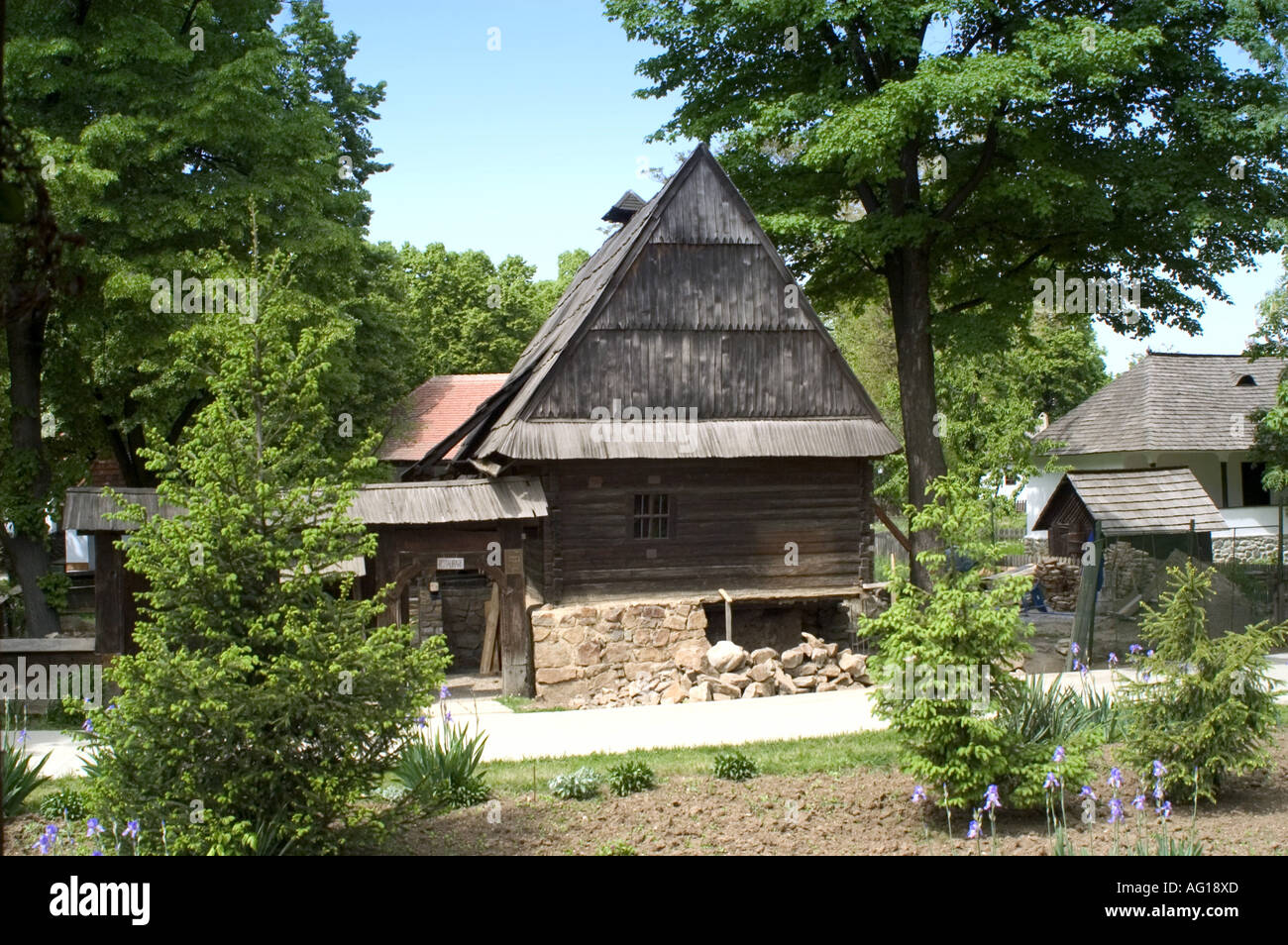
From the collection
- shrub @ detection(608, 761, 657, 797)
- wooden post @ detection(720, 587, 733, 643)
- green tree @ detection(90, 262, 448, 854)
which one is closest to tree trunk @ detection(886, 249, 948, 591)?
wooden post @ detection(720, 587, 733, 643)

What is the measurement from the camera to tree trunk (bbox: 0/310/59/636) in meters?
18.5

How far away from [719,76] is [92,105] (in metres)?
10.8

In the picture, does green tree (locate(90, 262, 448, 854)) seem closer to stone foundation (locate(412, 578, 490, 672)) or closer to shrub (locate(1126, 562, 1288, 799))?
shrub (locate(1126, 562, 1288, 799))

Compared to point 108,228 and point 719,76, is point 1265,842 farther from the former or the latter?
point 108,228

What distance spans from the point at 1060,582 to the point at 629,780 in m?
19.6

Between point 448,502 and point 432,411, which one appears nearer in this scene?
point 448,502

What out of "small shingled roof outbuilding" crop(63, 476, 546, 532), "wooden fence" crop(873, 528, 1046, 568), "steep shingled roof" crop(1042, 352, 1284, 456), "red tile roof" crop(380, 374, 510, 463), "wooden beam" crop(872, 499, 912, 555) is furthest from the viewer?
"red tile roof" crop(380, 374, 510, 463)

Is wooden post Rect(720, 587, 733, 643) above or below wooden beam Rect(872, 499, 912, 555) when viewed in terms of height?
below

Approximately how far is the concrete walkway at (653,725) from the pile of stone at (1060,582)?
9.95 m

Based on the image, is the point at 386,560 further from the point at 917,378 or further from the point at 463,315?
the point at 463,315

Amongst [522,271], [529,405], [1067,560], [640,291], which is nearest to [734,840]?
[529,405]

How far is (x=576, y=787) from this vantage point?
9453mm

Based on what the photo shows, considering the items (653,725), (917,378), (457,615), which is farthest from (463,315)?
(653,725)

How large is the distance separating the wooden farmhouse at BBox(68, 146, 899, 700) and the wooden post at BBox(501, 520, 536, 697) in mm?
29
